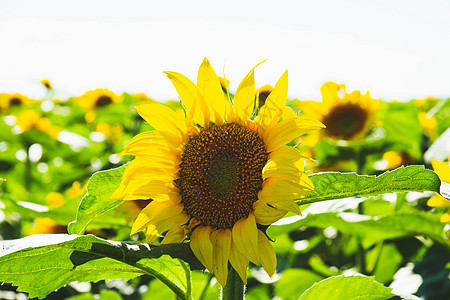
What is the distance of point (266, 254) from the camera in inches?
35.5

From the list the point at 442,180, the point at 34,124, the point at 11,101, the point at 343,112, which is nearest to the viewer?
the point at 442,180

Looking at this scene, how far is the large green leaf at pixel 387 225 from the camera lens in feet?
4.36

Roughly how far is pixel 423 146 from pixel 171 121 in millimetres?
1981

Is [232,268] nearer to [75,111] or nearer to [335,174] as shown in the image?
[335,174]

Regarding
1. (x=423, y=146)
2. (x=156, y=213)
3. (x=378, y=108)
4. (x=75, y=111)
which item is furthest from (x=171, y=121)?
(x=75, y=111)

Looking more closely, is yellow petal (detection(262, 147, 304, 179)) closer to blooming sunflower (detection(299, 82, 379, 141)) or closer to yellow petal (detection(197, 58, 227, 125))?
yellow petal (detection(197, 58, 227, 125))

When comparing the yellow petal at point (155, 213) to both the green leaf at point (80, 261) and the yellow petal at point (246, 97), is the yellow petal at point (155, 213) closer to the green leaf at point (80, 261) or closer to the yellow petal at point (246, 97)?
the green leaf at point (80, 261)

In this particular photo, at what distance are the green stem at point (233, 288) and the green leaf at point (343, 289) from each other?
0.14 meters

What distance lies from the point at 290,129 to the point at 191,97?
218 millimetres

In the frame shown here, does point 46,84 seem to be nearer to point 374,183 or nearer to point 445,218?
point 445,218

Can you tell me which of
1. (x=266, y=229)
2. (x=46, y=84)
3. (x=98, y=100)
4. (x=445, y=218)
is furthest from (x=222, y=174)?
(x=46, y=84)

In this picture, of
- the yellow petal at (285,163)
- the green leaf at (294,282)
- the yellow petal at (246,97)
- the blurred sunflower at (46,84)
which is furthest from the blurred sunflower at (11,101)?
the yellow petal at (285,163)

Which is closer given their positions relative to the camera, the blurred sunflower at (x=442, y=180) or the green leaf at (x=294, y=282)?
the blurred sunflower at (x=442, y=180)

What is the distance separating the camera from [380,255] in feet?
6.97
